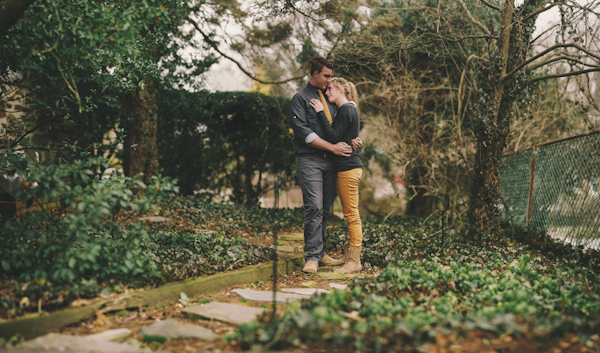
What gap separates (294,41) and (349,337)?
6.14m

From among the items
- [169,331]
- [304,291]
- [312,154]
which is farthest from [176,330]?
[312,154]

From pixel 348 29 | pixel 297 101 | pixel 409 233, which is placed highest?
pixel 348 29

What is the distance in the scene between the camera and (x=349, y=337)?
200 centimetres

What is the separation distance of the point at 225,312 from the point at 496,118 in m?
3.94

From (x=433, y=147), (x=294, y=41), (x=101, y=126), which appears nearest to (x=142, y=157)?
(x=101, y=126)

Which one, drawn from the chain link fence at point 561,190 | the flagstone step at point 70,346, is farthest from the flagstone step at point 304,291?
the chain link fence at point 561,190

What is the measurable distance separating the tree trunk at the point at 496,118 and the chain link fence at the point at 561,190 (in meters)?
0.84

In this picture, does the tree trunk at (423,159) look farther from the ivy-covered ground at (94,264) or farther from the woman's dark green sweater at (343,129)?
the ivy-covered ground at (94,264)

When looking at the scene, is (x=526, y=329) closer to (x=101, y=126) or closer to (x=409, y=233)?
(x=409, y=233)

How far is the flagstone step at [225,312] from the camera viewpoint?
8.49 ft

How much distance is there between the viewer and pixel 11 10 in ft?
8.49

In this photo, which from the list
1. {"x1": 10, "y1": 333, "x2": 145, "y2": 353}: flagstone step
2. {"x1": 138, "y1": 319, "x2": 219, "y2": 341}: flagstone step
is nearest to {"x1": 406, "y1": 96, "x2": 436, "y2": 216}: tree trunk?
{"x1": 138, "y1": 319, "x2": 219, "y2": 341}: flagstone step

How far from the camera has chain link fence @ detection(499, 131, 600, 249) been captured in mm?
4574

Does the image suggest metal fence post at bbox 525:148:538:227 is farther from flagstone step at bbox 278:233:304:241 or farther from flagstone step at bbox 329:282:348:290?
flagstone step at bbox 329:282:348:290
